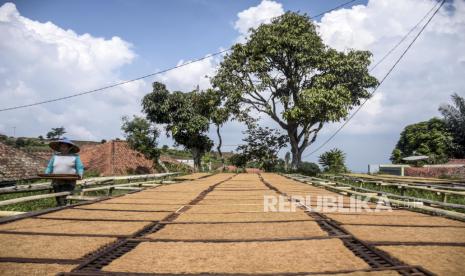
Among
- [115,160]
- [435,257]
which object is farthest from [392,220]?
[115,160]

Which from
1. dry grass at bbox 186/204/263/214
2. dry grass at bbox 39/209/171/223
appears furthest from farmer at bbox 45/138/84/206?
dry grass at bbox 186/204/263/214

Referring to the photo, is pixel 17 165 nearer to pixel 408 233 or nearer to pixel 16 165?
pixel 16 165

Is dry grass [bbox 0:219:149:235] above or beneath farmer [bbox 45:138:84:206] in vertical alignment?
beneath

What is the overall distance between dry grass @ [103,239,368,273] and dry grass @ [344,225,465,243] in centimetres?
49

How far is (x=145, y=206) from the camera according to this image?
5719mm

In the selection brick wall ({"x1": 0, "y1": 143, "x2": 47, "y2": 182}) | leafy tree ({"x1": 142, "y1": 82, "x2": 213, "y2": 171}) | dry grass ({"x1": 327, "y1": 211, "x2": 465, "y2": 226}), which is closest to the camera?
dry grass ({"x1": 327, "y1": 211, "x2": 465, "y2": 226})

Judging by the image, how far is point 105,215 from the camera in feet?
15.8

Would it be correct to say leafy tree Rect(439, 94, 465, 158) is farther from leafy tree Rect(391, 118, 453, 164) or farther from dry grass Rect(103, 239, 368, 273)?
dry grass Rect(103, 239, 368, 273)

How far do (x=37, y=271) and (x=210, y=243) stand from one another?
4.51ft

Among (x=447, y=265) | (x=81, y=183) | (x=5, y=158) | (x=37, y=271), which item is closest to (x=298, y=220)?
(x=447, y=265)

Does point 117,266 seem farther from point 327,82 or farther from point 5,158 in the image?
point 327,82

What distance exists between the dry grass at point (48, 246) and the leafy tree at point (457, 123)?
45483 millimetres

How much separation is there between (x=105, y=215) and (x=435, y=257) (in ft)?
12.5

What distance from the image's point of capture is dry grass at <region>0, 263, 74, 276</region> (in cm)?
243
